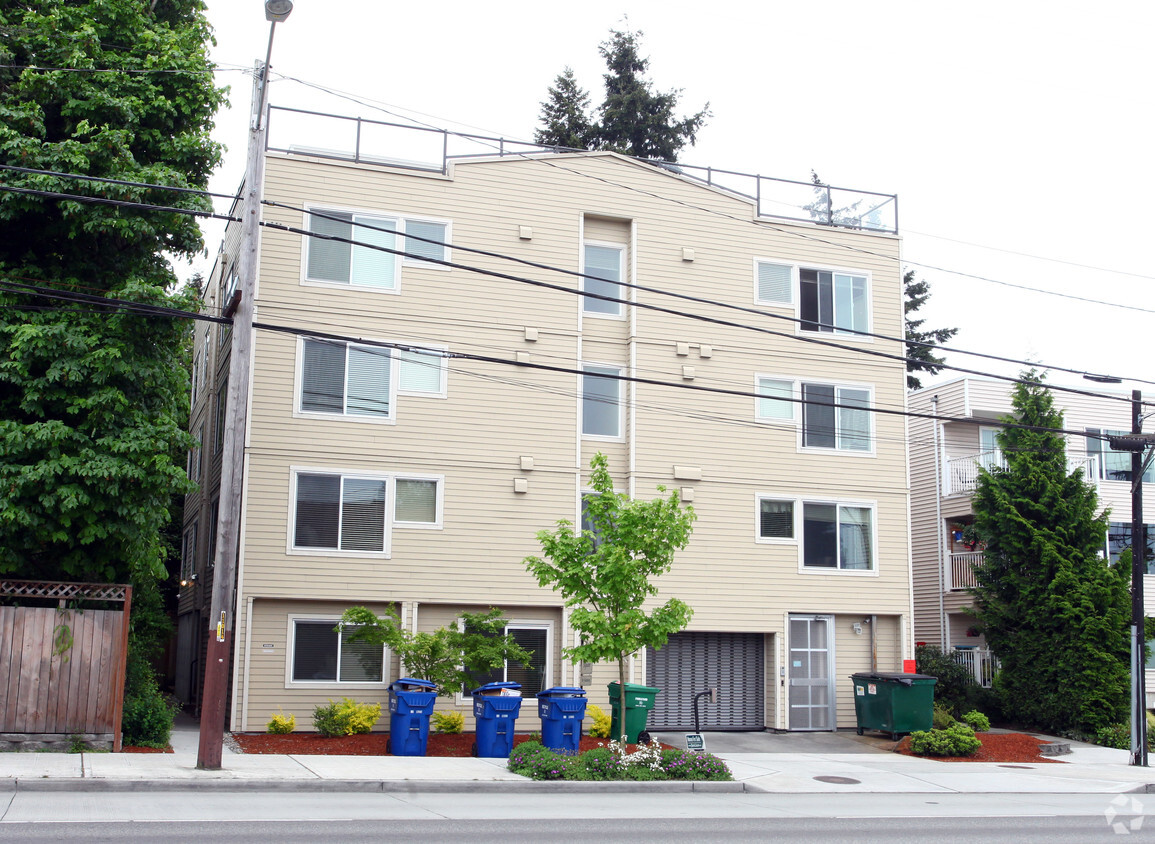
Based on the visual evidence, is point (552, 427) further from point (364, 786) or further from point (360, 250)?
point (364, 786)

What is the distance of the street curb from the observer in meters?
13.2

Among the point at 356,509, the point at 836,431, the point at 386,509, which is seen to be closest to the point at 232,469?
the point at 356,509

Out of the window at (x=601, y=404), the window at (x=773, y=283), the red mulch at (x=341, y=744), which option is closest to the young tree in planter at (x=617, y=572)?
the red mulch at (x=341, y=744)

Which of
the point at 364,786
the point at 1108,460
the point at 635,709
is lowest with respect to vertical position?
the point at 364,786

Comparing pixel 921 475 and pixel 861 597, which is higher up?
pixel 921 475

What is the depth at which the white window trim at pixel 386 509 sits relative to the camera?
2111 cm

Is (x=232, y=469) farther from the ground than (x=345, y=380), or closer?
closer

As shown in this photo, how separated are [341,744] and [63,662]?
14.9 feet

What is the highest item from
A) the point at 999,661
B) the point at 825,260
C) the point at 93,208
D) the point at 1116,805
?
the point at 825,260

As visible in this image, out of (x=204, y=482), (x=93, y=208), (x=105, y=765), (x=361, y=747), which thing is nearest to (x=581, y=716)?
(x=361, y=747)

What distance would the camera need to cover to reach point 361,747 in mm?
18719

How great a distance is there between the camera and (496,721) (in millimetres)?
18453

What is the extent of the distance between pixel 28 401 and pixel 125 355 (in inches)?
59.1

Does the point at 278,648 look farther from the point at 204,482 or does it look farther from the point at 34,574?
the point at 204,482
